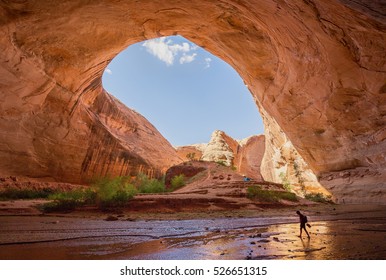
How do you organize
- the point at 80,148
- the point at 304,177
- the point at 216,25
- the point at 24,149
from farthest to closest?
the point at 80,148
the point at 304,177
the point at 24,149
the point at 216,25

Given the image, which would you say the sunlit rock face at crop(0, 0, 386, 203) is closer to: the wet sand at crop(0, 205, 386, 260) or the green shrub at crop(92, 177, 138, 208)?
the wet sand at crop(0, 205, 386, 260)

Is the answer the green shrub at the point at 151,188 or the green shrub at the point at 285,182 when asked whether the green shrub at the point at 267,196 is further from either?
the green shrub at the point at 151,188

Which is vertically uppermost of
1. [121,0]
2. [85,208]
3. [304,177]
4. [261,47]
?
[121,0]

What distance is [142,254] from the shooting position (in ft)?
11.2

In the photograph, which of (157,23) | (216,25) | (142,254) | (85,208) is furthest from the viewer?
(157,23)

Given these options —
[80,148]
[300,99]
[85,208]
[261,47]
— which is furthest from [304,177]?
[80,148]

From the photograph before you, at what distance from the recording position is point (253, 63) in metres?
14.9

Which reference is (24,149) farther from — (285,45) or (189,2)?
(285,45)

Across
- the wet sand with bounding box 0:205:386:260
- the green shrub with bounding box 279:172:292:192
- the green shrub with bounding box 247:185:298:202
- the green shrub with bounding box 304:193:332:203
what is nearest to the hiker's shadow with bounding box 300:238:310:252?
the wet sand with bounding box 0:205:386:260

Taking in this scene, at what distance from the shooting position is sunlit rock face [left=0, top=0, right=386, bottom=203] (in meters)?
9.55

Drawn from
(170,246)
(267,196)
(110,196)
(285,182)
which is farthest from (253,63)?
(170,246)

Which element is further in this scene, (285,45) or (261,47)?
(261,47)

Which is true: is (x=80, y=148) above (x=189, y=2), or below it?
below

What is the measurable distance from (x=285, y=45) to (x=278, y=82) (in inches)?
119
